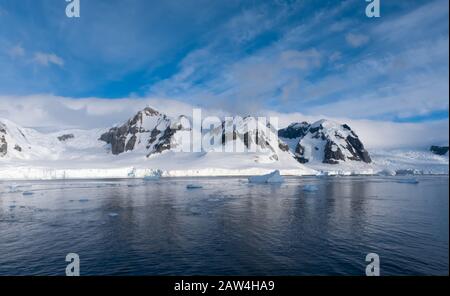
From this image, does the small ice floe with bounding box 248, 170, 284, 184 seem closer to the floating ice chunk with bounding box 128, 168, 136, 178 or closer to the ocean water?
the ocean water

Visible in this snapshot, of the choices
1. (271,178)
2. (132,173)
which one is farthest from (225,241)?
(132,173)

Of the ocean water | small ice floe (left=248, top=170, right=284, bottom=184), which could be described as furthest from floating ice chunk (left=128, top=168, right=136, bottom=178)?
the ocean water

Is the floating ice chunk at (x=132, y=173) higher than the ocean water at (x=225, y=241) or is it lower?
higher

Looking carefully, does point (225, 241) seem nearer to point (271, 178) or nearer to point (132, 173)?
point (271, 178)

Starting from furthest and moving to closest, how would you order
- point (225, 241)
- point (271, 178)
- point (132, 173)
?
1. point (132, 173)
2. point (271, 178)
3. point (225, 241)

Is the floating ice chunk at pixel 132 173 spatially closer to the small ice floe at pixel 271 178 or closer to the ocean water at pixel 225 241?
the small ice floe at pixel 271 178

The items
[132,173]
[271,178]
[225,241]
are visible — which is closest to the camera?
[225,241]

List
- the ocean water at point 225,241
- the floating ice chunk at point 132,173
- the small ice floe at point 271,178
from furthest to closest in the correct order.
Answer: the floating ice chunk at point 132,173 < the small ice floe at point 271,178 < the ocean water at point 225,241

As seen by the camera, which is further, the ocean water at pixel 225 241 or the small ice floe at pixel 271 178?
the small ice floe at pixel 271 178

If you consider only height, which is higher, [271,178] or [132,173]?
[132,173]

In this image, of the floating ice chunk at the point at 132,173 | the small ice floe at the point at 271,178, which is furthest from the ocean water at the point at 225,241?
the floating ice chunk at the point at 132,173

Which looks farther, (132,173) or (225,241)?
(132,173)

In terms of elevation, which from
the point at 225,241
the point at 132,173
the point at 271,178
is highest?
the point at 132,173

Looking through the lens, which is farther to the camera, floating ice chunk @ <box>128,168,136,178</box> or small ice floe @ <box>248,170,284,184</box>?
floating ice chunk @ <box>128,168,136,178</box>
